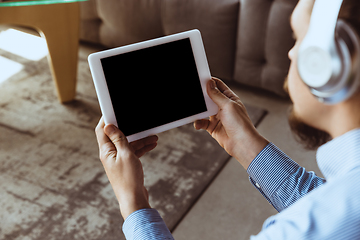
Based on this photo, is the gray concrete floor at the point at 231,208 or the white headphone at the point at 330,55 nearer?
the white headphone at the point at 330,55

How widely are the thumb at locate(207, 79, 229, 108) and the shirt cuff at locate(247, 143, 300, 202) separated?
163 mm

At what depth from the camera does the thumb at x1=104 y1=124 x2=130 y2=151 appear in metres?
0.81

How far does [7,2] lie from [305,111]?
144 centimetres

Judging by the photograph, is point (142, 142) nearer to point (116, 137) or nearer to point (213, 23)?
point (116, 137)

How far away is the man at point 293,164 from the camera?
486mm

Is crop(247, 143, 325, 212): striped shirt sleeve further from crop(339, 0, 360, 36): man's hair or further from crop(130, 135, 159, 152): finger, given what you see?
crop(339, 0, 360, 36): man's hair

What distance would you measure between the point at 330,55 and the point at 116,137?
20.0 inches

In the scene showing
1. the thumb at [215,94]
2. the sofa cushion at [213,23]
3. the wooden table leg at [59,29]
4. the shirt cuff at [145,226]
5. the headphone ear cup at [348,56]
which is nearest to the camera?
the headphone ear cup at [348,56]

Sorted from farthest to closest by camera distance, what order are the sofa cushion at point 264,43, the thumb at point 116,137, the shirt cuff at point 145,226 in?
the sofa cushion at point 264,43 → the thumb at point 116,137 → the shirt cuff at point 145,226

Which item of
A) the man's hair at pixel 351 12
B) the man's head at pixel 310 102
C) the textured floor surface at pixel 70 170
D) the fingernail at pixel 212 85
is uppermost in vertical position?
the man's hair at pixel 351 12

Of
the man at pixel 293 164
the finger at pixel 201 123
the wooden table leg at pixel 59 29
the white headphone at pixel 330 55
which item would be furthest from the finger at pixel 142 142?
the wooden table leg at pixel 59 29

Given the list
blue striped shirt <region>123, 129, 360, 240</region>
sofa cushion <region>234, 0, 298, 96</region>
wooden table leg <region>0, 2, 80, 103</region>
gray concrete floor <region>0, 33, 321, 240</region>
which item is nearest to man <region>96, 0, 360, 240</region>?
blue striped shirt <region>123, 129, 360, 240</region>

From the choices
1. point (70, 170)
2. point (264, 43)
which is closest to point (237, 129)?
point (70, 170)

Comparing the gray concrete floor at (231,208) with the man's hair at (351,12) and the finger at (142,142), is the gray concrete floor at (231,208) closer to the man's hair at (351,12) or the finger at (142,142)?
the finger at (142,142)
